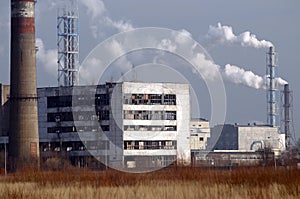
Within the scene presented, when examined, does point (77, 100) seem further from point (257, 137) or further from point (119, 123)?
point (257, 137)

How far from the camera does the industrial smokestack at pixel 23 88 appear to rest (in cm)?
7469

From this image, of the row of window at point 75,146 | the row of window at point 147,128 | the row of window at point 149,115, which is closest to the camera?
the row of window at point 75,146

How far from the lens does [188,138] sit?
292 ft

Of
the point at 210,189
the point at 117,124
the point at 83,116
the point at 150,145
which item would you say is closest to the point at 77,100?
the point at 83,116

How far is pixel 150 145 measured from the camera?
85812 mm

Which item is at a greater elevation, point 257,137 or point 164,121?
point 164,121

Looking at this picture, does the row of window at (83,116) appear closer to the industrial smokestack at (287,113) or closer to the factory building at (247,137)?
the factory building at (247,137)

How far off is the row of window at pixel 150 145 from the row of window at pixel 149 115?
8.39ft

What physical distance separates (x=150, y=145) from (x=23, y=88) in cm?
1621

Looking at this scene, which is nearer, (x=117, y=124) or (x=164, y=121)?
(x=117, y=124)

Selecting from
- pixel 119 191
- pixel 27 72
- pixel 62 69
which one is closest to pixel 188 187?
pixel 119 191

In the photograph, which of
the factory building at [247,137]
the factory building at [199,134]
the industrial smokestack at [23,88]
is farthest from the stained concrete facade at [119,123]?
the factory building at [247,137]

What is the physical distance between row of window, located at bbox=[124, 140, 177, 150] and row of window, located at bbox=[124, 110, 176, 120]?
8.39ft

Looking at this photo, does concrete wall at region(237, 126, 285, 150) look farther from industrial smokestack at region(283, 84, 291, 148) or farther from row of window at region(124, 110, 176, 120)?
row of window at region(124, 110, 176, 120)
